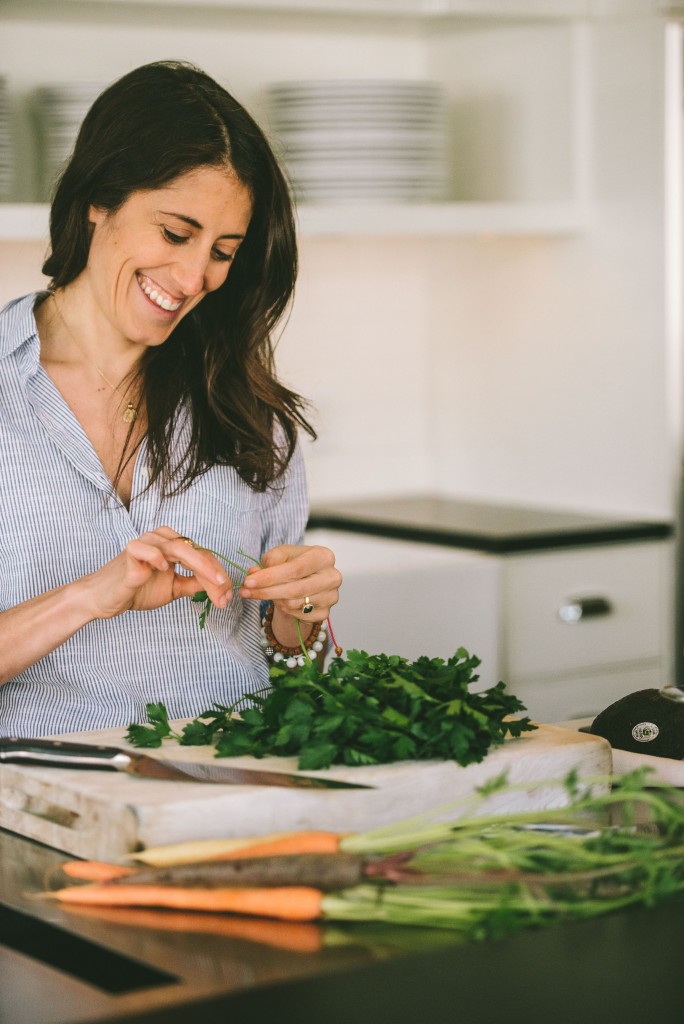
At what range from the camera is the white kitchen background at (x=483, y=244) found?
310 centimetres

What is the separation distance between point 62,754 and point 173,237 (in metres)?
0.73

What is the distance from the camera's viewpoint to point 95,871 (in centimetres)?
122

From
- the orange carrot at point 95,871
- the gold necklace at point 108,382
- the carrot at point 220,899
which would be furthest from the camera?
the gold necklace at point 108,382

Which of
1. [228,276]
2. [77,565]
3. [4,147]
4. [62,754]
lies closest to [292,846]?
[62,754]

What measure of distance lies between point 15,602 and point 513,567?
4.54 ft

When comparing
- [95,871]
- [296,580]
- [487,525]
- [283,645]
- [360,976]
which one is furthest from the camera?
[487,525]

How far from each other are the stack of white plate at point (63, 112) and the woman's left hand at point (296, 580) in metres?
1.25

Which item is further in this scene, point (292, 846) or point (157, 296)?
point (157, 296)

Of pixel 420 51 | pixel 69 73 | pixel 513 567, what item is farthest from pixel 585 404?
pixel 69 73

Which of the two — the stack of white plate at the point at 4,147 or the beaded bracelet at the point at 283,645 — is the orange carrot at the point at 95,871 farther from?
the stack of white plate at the point at 4,147

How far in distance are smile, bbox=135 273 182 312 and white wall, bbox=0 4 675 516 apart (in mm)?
1378

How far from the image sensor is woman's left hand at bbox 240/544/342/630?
1.71 metres

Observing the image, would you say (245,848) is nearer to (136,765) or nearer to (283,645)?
(136,765)

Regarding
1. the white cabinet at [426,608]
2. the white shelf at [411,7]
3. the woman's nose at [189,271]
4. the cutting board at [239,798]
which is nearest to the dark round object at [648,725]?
the cutting board at [239,798]
